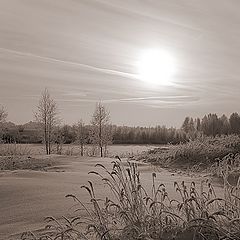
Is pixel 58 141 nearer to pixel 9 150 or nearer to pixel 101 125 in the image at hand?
pixel 101 125

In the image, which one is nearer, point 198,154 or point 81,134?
point 198,154

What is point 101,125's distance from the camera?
41.2 meters

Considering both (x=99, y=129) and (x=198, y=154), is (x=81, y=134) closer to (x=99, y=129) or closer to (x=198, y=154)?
(x=99, y=129)

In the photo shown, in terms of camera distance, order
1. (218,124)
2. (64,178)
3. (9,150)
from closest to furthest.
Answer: (64,178) < (9,150) < (218,124)

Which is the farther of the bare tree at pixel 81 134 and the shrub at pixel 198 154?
the bare tree at pixel 81 134

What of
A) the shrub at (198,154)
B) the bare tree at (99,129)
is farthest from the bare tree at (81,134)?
the shrub at (198,154)

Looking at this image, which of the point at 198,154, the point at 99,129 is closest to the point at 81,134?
the point at 99,129

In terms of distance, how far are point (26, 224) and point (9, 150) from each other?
24900 millimetres

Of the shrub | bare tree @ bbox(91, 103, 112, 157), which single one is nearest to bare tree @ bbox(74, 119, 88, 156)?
bare tree @ bbox(91, 103, 112, 157)

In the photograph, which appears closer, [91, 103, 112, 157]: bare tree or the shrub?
the shrub

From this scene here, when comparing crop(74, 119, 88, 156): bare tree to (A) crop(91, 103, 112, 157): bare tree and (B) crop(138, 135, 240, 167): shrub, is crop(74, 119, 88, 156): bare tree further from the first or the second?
(B) crop(138, 135, 240, 167): shrub

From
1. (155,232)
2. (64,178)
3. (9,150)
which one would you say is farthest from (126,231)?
(9,150)

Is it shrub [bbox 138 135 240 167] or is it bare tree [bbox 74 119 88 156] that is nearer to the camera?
shrub [bbox 138 135 240 167]

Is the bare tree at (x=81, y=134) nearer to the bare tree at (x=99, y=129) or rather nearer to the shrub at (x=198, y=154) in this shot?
the bare tree at (x=99, y=129)
